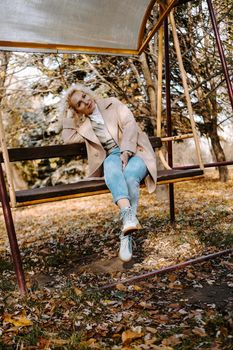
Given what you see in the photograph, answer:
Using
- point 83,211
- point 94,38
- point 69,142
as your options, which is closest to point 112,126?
point 69,142

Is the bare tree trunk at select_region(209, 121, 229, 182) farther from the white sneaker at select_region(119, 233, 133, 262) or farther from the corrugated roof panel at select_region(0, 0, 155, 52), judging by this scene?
the white sneaker at select_region(119, 233, 133, 262)

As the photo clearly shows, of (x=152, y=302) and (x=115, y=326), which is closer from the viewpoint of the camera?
(x=115, y=326)

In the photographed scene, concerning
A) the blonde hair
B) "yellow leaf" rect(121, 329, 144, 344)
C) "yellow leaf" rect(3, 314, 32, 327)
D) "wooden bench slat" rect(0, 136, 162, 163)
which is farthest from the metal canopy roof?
"yellow leaf" rect(121, 329, 144, 344)

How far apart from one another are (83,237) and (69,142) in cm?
180

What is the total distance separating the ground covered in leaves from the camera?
241cm

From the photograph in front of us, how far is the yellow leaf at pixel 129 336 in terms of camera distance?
2.38 metres

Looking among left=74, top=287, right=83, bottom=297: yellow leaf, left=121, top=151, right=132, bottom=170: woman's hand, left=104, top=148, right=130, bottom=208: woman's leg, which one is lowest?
left=74, top=287, right=83, bottom=297: yellow leaf

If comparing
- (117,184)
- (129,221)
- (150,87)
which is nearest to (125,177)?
(117,184)

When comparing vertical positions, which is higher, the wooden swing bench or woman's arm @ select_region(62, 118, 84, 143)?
woman's arm @ select_region(62, 118, 84, 143)

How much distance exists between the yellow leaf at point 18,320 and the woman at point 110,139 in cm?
123

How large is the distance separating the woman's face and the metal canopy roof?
698 millimetres

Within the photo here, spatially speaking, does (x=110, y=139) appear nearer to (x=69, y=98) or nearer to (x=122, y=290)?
(x=69, y=98)

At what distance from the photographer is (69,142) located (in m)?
4.47

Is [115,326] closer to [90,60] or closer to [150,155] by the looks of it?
[150,155]
